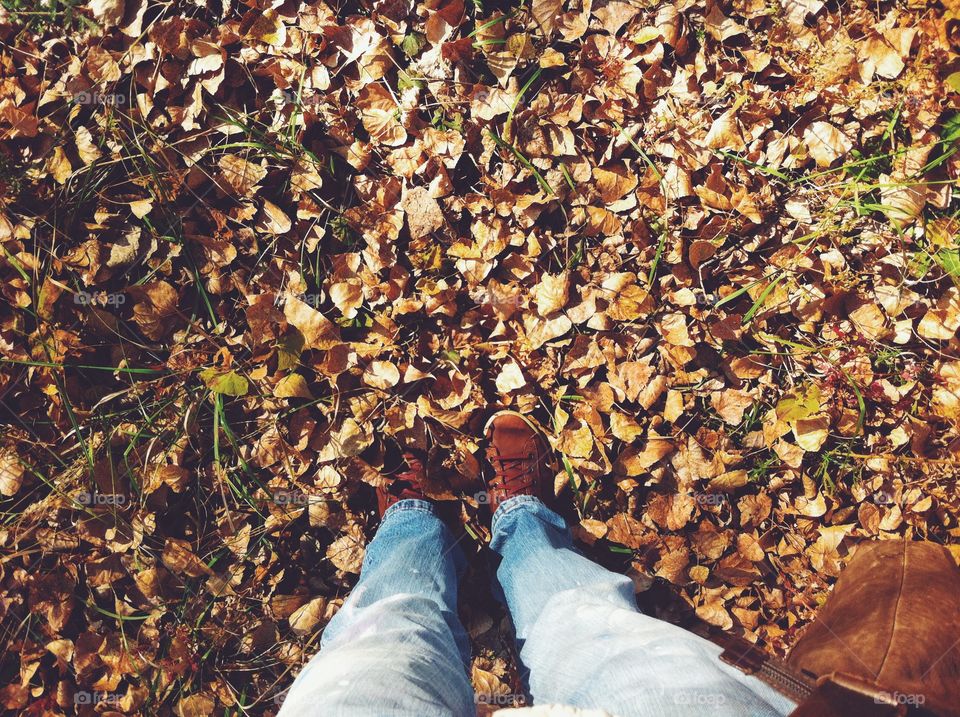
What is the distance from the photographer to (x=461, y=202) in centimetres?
172

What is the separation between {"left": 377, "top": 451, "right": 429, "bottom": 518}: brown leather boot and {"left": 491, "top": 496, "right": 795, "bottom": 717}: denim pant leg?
0.25 m

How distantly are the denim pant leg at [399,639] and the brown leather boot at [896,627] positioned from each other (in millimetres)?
796

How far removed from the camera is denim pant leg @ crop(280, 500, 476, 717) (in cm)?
104

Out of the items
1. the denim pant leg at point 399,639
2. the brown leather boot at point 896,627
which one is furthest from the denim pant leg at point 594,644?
the brown leather boot at point 896,627

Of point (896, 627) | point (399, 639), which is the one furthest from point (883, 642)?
point (399, 639)

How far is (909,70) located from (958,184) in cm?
37

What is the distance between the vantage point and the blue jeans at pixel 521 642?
1.03 m

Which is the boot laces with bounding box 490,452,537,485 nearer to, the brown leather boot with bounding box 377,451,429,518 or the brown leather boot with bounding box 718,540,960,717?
the brown leather boot with bounding box 377,451,429,518

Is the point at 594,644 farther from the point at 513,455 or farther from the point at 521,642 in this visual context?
the point at 513,455

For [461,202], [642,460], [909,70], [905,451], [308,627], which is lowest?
[308,627]

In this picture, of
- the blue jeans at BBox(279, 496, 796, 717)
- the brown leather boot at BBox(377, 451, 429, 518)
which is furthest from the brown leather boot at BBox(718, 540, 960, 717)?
the brown leather boot at BBox(377, 451, 429, 518)

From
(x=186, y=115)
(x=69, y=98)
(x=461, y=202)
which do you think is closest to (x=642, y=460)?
(x=461, y=202)

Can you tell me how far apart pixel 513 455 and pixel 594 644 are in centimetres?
57

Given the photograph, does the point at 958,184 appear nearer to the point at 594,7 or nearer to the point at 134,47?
the point at 594,7
